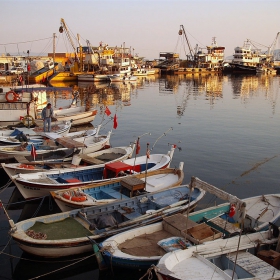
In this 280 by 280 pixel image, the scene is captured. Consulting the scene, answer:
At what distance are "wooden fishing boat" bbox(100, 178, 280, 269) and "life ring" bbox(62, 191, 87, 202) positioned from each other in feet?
10.2

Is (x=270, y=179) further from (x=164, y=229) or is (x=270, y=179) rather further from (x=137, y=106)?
(x=137, y=106)

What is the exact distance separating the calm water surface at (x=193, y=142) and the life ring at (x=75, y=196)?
71.3 inches

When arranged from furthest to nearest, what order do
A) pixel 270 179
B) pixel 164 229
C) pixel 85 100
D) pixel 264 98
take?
pixel 264 98
pixel 85 100
pixel 270 179
pixel 164 229

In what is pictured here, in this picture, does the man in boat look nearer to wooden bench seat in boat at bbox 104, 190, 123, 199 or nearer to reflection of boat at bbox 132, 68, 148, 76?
wooden bench seat in boat at bbox 104, 190, 123, 199

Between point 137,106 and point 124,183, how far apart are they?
31606 mm

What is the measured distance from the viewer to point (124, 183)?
571 inches

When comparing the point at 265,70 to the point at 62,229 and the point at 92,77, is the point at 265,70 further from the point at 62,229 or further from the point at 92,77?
the point at 62,229

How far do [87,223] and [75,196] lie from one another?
6.55 ft

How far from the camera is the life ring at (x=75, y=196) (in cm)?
1335

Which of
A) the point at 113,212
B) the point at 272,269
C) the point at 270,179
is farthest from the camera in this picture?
the point at 270,179

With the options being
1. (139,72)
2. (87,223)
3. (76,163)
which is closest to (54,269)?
(87,223)

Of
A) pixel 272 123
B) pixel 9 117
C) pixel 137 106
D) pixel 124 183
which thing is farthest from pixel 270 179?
pixel 137 106

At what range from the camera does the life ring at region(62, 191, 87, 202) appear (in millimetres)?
13352

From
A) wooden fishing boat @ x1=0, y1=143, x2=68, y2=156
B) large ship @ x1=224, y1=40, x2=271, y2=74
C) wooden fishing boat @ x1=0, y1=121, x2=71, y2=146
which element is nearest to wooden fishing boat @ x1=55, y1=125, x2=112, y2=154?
wooden fishing boat @ x1=0, y1=143, x2=68, y2=156
